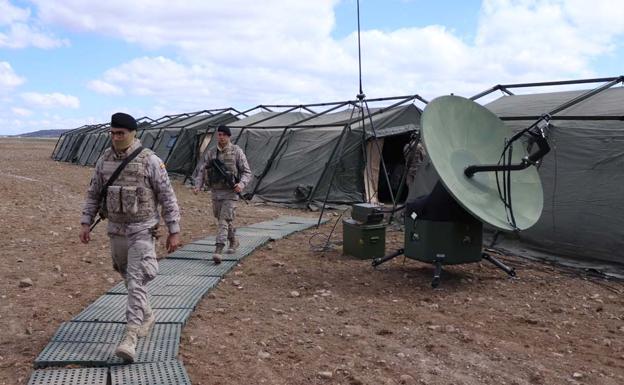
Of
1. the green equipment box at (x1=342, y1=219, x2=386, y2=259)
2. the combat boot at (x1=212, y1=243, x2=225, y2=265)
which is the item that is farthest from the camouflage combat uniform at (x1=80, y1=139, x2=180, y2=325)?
the green equipment box at (x1=342, y1=219, x2=386, y2=259)

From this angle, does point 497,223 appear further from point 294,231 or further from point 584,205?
point 294,231

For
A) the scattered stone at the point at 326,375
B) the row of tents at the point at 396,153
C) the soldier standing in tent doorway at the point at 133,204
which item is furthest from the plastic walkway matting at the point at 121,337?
the row of tents at the point at 396,153

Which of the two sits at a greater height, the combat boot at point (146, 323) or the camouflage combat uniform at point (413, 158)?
the camouflage combat uniform at point (413, 158)

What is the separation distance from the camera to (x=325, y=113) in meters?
17.1

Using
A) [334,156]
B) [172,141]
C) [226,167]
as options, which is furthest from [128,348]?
[172,141]

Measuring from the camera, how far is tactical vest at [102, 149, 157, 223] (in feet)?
14.5

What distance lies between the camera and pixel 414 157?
1144cm

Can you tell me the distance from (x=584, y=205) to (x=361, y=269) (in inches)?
119

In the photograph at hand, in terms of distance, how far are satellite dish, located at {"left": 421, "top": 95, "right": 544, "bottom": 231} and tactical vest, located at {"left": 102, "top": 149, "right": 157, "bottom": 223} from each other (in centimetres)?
289

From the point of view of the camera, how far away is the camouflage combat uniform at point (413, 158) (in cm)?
1108

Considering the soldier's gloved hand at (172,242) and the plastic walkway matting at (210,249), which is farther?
the plastic walkway matting at (210,249)

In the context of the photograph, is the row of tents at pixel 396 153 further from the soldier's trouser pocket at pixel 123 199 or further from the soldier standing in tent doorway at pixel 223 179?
the soldier's trouser pocket at pixel 123 199

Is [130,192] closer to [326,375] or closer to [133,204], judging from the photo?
[133,204]

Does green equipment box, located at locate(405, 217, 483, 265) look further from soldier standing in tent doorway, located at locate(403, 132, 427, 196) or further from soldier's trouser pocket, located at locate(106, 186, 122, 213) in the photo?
soldier standing in tent doorway, located at locate(403, 132, 427, 196)
